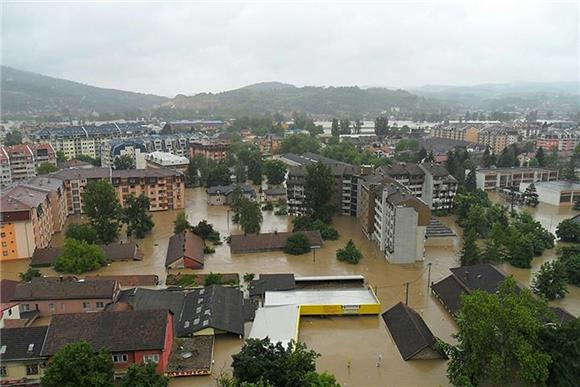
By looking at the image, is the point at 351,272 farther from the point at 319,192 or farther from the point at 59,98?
the point at 59,98

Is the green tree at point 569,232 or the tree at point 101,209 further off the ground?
the tree at point 101,209

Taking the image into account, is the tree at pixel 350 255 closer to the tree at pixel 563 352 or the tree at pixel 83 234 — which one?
the tree at pixel 563 352

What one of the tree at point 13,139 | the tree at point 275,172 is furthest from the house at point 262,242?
the tree at point 13,139

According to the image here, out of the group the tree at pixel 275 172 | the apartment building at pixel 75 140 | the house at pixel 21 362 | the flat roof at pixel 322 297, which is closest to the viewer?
the house at pixel 21 362

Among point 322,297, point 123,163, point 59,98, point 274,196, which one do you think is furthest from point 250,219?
point 59,98

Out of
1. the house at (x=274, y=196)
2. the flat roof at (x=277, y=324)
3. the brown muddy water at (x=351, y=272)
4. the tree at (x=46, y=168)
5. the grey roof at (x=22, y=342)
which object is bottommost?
the brown muddy water at (x=351, y=272)

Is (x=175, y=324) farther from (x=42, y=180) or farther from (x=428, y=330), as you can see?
(x=42, y=180)

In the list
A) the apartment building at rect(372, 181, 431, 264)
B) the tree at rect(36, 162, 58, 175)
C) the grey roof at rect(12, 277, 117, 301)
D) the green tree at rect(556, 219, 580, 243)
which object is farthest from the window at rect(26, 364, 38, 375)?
the tree at rect(36, 162, 58, 175)
